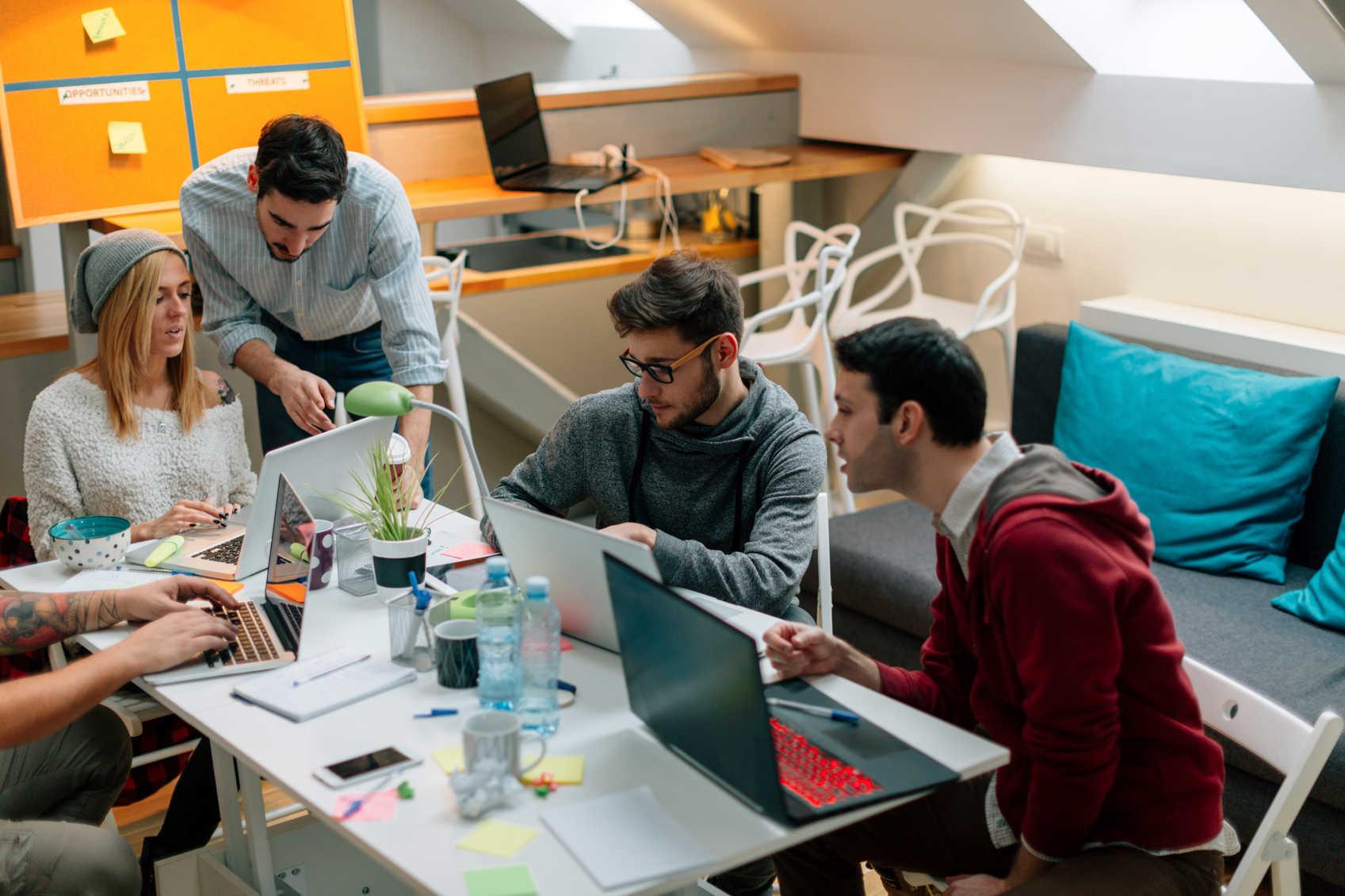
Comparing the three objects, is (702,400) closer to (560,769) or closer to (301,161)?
(560,769)

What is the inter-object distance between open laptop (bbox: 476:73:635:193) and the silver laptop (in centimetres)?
215

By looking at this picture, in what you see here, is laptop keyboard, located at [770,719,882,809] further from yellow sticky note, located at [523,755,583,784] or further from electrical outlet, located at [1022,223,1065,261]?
electrical outlet, located at [1022,223,1065,261]

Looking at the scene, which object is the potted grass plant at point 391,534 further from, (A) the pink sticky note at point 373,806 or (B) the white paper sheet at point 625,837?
(B) the white paper sheet at point 625,837

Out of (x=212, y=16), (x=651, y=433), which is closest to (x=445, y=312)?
(x=212, y=16)

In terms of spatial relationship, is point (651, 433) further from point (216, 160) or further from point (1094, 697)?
point (216, 160)

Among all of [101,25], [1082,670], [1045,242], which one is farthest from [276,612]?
[1045,242]

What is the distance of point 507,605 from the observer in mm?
1736

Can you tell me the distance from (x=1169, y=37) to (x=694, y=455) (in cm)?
223

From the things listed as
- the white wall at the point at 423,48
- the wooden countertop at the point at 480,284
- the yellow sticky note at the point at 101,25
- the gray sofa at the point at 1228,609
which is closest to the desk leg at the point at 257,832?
the gray sofa at the point at 1228,609

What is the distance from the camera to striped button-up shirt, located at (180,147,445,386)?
2758 millimetres

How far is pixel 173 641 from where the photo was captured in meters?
1.81

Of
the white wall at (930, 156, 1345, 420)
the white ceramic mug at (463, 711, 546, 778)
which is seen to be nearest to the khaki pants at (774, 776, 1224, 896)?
the white ceramic mug at (463, 711, 546, 778)

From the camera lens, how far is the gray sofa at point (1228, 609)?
235 cm

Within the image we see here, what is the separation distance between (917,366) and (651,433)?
691 mm
